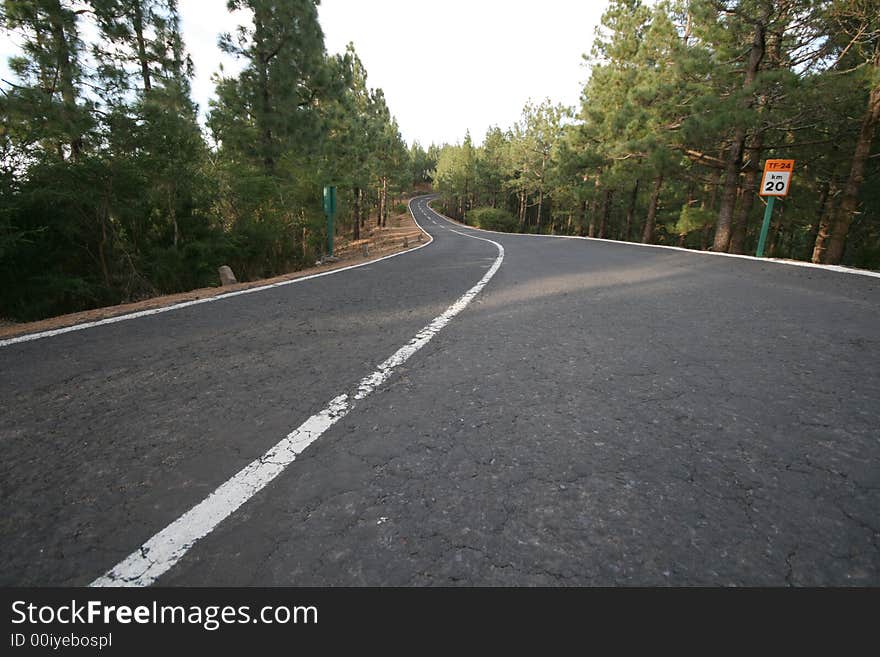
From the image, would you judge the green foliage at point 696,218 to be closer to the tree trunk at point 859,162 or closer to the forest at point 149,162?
the tree trunk at point 859,162

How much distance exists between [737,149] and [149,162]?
17571 millimetres

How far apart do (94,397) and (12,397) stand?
0.50 m

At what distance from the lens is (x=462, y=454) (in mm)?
1934

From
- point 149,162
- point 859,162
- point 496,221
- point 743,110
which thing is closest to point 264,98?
point 149,162

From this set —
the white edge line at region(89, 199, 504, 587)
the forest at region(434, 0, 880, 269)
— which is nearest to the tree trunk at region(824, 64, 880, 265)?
the forest at region(434, 0, 880, 269)

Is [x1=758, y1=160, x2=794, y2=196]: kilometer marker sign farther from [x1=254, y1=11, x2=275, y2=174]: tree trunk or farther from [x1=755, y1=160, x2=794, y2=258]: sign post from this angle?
[x1=254, y1=11, x2=275, y2=174]: tree trunk

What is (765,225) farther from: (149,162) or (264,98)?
(264,98)

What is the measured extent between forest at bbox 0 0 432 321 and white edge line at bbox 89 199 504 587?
6.00 meters

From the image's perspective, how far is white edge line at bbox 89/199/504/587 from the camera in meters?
1.28

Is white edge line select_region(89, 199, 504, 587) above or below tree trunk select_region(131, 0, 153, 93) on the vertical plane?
below

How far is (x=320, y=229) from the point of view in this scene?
15.0 metres

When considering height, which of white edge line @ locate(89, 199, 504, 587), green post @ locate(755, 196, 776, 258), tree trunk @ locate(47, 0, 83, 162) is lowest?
white edge line @ locate(89, 199, 504, 587)

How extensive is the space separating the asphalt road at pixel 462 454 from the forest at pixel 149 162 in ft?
12.4
